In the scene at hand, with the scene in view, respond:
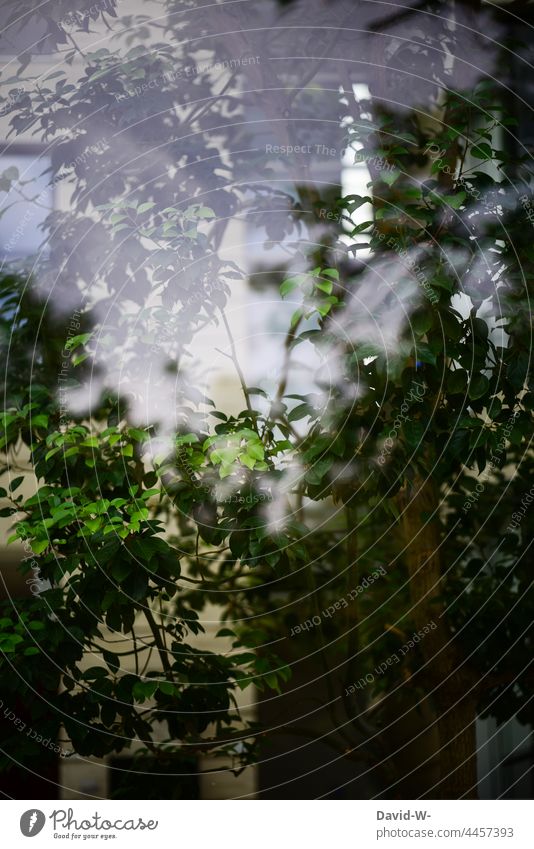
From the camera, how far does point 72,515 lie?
3.08 feet

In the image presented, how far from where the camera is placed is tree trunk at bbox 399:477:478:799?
977 mm

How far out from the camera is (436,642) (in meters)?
0.99

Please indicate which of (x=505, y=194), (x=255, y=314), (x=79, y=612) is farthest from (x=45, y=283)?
(x=505, y=194)

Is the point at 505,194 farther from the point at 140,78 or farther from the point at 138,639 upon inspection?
the point at 138,639

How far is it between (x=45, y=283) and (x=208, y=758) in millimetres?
605

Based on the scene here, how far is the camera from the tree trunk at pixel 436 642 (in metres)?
0.98
